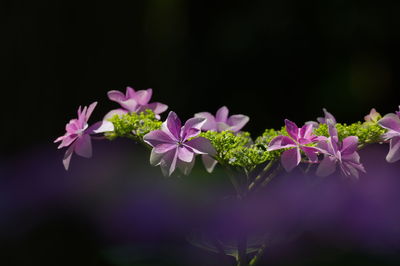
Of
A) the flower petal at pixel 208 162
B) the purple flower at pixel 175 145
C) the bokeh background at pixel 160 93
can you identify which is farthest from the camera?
the bokeh background at pixel 160 93

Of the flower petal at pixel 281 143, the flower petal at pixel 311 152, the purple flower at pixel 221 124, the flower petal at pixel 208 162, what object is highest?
the flower petal at pixel 281 143

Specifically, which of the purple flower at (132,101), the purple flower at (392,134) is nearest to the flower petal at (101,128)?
the purple flower at (132,101)

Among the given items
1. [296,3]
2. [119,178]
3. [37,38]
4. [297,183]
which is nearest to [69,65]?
[37,38]

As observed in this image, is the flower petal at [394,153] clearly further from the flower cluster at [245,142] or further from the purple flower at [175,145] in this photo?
the purple flower at [175,145]

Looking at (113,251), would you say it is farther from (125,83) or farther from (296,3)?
(296,3)

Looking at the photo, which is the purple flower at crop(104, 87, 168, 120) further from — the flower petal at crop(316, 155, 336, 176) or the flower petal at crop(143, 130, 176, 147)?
the flower petal at crop(316, 155, 336, 176)

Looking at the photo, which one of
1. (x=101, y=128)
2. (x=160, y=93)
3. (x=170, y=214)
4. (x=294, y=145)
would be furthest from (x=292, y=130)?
(x=160, y=93)
